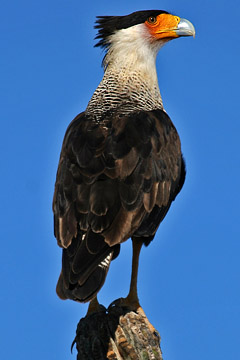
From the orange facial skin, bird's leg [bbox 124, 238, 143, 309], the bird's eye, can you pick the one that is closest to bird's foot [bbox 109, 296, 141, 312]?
bird's leg [bbox 124, 238, 143, 309]

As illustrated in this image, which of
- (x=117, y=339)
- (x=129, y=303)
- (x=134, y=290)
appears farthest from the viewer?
(x=134, y=290)

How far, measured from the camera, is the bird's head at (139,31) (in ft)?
27.5

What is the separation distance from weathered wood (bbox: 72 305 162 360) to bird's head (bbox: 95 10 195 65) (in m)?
3.79

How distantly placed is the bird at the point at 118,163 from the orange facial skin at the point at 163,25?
0.01 m

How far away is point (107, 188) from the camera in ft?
21.0

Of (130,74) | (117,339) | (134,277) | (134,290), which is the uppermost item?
(130,74)

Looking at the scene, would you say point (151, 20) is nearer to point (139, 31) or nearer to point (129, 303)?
point (139, 31)

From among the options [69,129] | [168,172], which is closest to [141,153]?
[168,172]

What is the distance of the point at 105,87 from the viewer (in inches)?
322

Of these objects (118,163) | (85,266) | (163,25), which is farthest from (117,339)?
(163,25)

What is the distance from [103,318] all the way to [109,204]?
107cm

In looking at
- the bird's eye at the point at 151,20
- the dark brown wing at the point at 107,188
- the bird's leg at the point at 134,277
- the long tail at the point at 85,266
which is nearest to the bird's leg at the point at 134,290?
the bird's leg at the point at 134,277

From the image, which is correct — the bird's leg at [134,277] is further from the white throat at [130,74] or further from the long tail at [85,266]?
the white throat at [130,74]

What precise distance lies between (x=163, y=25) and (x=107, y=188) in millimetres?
3039
